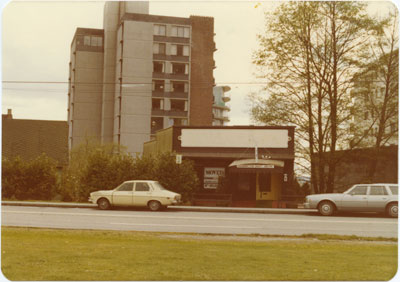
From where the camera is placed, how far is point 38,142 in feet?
79.3

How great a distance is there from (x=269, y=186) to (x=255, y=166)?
4.49ft

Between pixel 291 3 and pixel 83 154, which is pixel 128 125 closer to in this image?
pixel 83 154

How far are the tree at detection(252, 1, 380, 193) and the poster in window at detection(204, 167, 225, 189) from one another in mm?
4780

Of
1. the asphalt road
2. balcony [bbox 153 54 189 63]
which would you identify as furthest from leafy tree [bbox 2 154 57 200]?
balcony [bbox 153 54 189 63]

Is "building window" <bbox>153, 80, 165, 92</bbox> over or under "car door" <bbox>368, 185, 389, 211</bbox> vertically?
over

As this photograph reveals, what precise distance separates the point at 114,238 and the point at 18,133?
906 centimetres

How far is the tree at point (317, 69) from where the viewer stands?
70.8 feet

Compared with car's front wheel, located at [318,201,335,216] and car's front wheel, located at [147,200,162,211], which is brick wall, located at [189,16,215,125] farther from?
car's front wheel, located at [318,201,335,216]

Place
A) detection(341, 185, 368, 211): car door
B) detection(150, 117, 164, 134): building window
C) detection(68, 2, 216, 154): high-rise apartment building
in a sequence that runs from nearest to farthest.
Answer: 1. detection(341, 185, 368, 211): car door
2. detection(68, 2, 216, 154): high-rise apartment building
3. detection(150, 117, 164, 134): building window

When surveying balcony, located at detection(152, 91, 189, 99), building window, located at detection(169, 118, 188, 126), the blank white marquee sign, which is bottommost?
the blank white marquee sign

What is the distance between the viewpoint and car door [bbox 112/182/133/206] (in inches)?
862

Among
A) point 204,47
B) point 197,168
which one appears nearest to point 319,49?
point 197,168

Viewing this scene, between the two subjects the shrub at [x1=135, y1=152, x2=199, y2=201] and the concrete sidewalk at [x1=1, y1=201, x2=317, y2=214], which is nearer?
the concrete sidewalk at [x1=1, y1=201, x2=317, y2=214]

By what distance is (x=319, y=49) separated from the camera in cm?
2202
